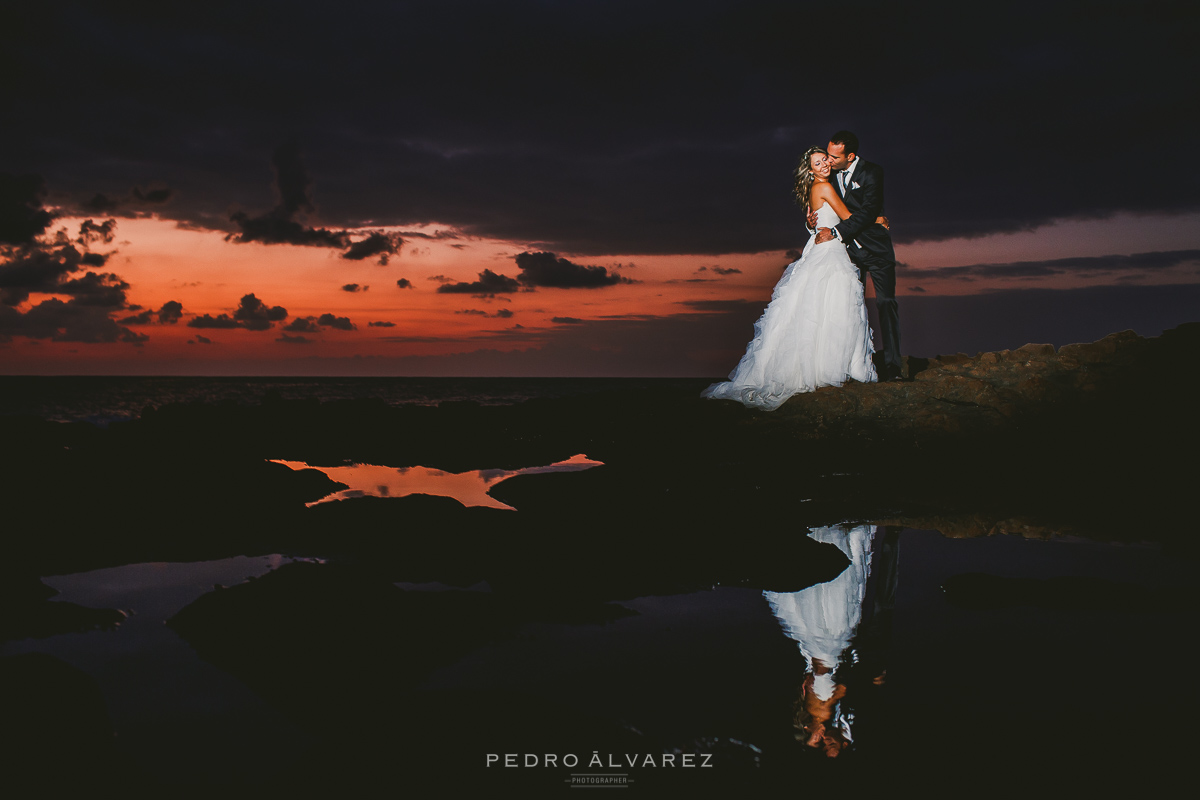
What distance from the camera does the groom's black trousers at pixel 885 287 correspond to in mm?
11469

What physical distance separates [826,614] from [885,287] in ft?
30.0

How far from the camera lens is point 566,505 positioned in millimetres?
6840

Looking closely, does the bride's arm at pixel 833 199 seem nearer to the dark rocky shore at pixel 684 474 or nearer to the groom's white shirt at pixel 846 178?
the groom's white shirt at pixel 846 178

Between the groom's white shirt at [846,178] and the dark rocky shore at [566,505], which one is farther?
the groom's white shirt at [846,178]

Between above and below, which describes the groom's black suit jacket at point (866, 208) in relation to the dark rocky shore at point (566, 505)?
above

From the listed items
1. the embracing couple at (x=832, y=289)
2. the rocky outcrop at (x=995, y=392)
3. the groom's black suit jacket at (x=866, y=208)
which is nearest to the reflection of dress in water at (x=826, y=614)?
the rocky outcrop at (x=995, y=392)

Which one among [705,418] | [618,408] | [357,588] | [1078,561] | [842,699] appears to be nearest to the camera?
[842,699]

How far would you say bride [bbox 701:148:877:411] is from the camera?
36.6 ft

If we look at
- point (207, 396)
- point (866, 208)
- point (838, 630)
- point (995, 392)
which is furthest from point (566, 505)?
point (207, 396)

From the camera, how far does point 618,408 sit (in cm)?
1384

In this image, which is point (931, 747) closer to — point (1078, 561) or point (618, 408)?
point (1078, 561)

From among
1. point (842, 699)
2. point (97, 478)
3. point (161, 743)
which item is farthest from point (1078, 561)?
point (97, 478)

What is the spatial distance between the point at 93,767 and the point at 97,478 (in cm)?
756

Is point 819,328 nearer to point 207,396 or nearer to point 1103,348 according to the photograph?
point 1103,348
